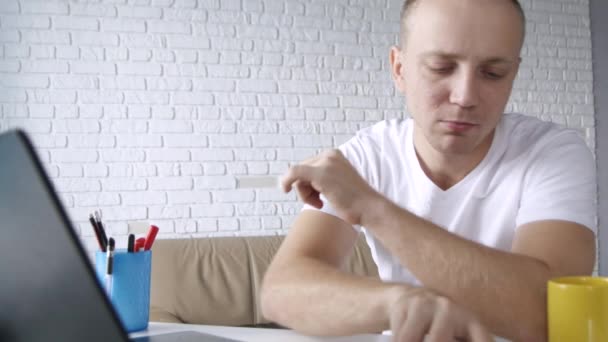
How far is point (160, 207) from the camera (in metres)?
3.18

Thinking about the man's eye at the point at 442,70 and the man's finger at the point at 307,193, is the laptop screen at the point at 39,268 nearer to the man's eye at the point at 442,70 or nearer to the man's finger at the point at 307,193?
the man's finger at the point at 307,193

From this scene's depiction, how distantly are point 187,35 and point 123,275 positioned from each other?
2.47 metres

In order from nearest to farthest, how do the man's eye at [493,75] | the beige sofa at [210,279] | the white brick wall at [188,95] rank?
1. the man's eye at [493,75]
2. the beige sofa at [210,279]
3. the white brick wall at [188,95]

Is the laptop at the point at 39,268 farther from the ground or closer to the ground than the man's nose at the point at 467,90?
closer to the ground

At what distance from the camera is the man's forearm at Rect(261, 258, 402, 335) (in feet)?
2.49

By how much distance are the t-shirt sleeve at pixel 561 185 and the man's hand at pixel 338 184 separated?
1.10ft

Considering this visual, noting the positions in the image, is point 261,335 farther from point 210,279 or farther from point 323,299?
point 210,279

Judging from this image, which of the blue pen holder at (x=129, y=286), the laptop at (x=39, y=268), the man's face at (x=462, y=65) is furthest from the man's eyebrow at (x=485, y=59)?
the laptop at (x=39, y=268)

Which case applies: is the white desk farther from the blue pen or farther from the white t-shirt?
the white t-shirt

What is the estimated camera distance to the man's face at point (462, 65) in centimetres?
96

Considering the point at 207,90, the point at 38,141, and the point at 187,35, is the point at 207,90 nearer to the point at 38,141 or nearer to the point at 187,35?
the point at 187,35

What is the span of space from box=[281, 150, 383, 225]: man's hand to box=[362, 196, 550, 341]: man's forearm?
23 mm

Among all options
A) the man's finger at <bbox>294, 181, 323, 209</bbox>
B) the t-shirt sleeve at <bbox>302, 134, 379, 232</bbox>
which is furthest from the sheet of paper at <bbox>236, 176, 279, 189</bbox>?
the man's finger at <bbox>294, 181, 323, 209</bbox>

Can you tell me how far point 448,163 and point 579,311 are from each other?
0.55 m
